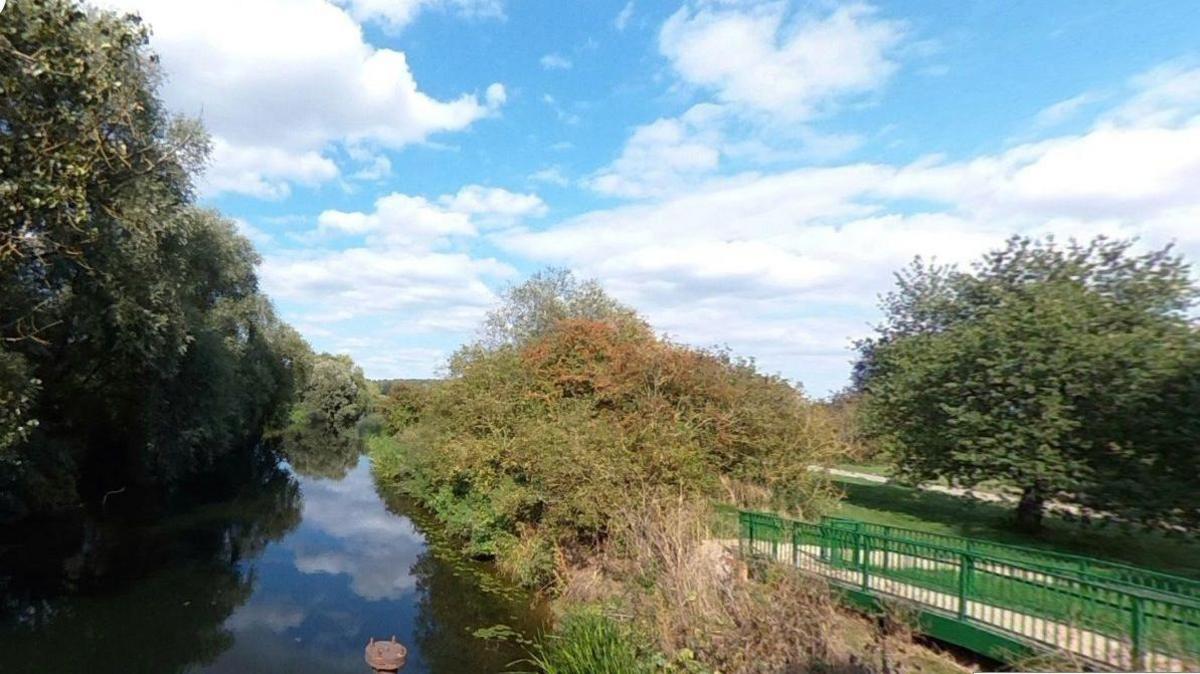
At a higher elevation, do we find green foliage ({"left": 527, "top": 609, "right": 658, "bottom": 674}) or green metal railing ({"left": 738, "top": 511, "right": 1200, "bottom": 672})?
green metal railing ({"left": 738, "top": 511, "right": 1200, "bottom": 672})

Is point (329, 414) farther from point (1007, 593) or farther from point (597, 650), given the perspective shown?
point (1007, 593)

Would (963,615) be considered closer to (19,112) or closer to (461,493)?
(19,112)

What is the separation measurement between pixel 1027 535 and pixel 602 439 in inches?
473

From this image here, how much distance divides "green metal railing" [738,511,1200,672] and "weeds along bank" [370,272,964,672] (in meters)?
0.97

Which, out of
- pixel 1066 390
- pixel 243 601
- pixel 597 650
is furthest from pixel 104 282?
pixel 1066 390

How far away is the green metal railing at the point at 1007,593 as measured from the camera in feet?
21.0

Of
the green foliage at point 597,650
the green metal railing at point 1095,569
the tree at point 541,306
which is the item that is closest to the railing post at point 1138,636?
the green metal railing at point 1095,569

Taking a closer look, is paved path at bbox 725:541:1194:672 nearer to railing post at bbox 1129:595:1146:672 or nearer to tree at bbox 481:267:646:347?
railing post at bbox 1129:595:1146:672

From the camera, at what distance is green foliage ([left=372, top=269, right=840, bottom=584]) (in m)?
14.1

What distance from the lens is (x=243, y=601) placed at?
14742mm

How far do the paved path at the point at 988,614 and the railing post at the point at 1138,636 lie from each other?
0.6 inches

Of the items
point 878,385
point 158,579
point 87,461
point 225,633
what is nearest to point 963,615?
point 225,633

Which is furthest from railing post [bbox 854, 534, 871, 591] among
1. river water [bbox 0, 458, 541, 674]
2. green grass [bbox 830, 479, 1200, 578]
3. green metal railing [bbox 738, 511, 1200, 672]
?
green grass [bbox 830, 479, 1200, 578]

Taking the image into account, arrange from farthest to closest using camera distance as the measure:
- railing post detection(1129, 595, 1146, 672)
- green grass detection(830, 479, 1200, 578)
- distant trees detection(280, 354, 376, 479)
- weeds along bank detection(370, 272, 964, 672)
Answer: distant trees detection(280, 354, 376, 479) < green grass detection(830, 479, 1200, 578) < weeds along bank detection(370, 272, 964, 672) < railing post detection(1129, 595, 1146, 672)
